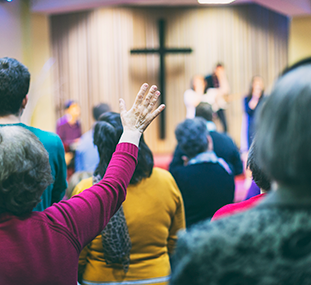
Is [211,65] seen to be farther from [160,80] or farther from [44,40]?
[44,40]

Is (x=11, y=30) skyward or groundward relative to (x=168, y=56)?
skyward

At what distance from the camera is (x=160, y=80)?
27.5 feet

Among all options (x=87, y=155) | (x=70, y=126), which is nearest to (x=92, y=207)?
(x=87, y=155)

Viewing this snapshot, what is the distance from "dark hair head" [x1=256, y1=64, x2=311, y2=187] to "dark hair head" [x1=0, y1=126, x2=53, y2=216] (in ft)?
1.99

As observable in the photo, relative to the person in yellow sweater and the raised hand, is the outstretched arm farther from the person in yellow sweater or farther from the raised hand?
the person in yellow sweater

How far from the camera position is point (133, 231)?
1.63m

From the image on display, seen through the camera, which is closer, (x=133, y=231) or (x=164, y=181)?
(x=133, y=231)

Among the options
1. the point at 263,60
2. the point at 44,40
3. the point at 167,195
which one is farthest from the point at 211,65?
the point at 167,195

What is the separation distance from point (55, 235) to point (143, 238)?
0.75m

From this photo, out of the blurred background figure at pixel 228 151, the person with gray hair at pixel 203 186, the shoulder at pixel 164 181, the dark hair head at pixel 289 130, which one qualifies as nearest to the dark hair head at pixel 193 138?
the person with gray hair at pixel 203 186

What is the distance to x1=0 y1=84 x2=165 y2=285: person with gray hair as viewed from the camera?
35.7 inches

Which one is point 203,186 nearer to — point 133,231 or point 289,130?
point 133,231

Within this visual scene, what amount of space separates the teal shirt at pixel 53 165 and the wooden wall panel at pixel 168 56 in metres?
6.76

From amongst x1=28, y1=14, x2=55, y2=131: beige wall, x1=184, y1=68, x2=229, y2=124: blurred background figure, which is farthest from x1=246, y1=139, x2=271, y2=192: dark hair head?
x1=28, y1=14, x2=55, y2=131: beige wall
